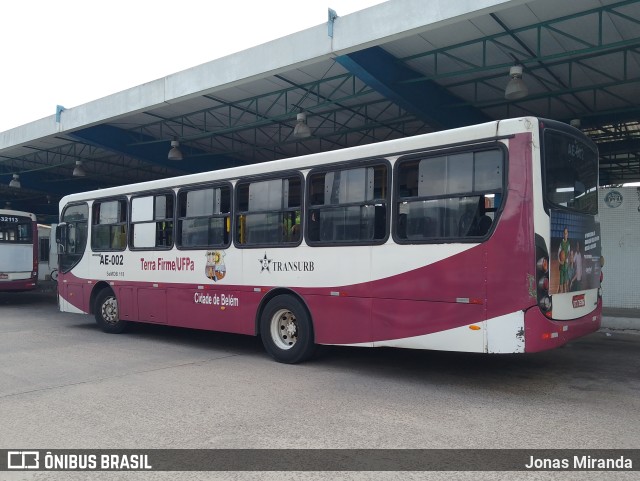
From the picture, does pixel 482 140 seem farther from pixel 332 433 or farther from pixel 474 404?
pixel 332 433

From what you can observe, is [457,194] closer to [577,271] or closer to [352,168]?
[352,168]

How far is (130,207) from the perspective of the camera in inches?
447

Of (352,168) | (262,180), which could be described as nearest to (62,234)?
(262,180)

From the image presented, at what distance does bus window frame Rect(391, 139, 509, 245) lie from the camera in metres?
6.41

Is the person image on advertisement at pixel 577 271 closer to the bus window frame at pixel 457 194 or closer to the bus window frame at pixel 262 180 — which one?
the bus window frame at pixel 457 194

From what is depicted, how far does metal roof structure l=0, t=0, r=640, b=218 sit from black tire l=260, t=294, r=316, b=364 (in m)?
5.50

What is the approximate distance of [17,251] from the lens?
19.2m

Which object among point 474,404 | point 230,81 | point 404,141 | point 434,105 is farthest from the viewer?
point 434,105

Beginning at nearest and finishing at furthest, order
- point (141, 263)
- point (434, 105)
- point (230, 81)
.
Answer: point (141, 263), point (230, 81), point (434, 105)

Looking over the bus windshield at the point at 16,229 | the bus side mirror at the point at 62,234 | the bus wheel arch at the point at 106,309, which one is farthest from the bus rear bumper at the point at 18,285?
the bus wheel arch at the point at 106,309

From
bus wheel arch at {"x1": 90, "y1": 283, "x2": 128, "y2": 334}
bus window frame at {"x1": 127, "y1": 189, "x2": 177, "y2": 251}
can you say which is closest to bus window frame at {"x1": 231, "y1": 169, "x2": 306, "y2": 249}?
bus window frame at {"x1": 127, "y1": 189, "x2": 177, "y2": 251}

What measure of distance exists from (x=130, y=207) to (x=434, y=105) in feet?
26.0

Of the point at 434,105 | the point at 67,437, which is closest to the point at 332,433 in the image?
the point at 67,437

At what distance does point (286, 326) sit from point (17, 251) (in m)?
14.5
